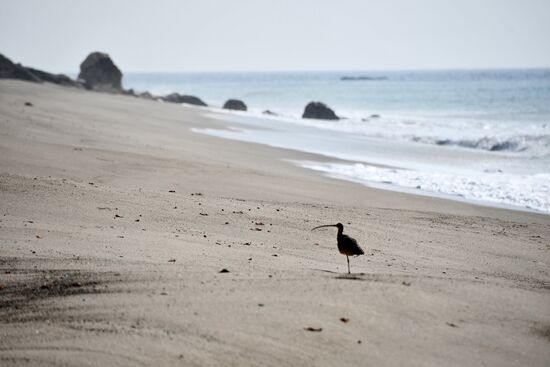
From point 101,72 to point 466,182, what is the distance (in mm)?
46510

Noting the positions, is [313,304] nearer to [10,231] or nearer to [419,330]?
[419,330]

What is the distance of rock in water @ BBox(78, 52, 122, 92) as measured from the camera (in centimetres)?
5516

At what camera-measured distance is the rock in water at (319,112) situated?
145ft

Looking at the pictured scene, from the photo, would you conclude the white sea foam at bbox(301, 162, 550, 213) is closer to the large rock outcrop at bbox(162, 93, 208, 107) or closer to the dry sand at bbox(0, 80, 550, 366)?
the dry sand at bbox(0, 80, 550, 366)

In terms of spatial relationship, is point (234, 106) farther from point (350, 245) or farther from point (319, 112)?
point (350, 245)

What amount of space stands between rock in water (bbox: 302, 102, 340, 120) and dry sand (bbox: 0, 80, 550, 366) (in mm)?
32945

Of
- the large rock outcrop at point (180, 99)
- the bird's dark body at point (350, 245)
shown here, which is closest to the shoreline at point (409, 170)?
the bird's dark body at point (350, 245)

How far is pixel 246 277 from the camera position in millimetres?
5469

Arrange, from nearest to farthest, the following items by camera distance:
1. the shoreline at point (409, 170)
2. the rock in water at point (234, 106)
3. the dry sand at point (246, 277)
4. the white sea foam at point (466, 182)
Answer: the dry sand at point (246, 277) → the shoreline at point (409, 170) → the white sea foam at point (466, 182) → the rock in water at point (234, 106)

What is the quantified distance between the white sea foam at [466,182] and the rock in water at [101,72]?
4080 centimetres

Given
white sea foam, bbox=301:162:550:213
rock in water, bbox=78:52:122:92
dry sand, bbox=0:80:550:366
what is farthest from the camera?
rock in water, bbox=78:52:122:92

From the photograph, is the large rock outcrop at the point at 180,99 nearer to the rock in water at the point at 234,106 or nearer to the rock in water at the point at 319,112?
the rock in water at the point at 234,106

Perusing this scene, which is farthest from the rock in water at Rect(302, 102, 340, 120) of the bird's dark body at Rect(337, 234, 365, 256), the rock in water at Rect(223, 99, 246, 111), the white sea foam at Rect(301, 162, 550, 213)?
the bird's dark body at Rect(337, 234, 365, 256)

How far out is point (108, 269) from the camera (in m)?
5.52
